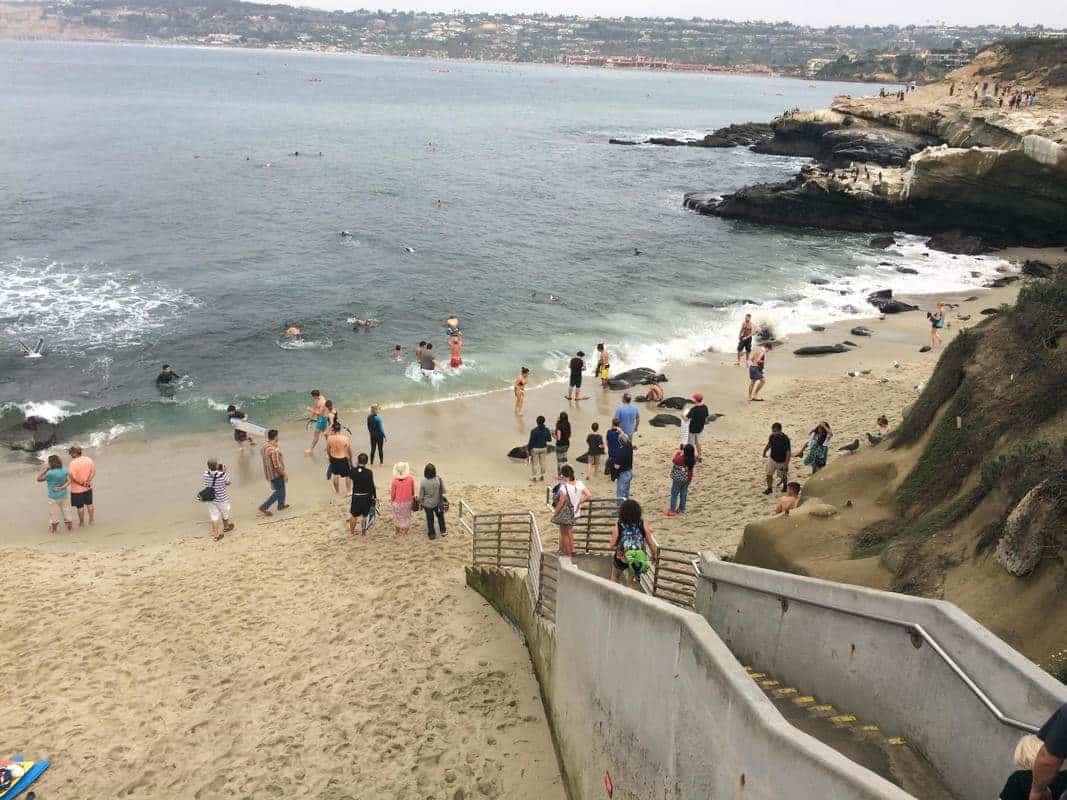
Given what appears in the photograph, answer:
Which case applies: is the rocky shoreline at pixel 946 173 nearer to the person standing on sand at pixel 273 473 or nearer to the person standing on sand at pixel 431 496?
the person standing on sand at pixel 431 496

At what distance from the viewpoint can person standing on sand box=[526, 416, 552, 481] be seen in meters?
15.5

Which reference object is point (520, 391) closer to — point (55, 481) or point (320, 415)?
point (320, 415)

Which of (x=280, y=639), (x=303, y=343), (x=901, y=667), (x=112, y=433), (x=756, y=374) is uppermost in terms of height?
(x=901, y=667)

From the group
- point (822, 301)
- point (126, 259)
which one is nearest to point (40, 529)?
point (126, 259)

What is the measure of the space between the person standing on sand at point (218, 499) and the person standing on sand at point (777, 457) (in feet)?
30.8

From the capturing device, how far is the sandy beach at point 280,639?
8281 mm

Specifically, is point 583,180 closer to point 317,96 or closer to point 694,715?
Result: point 694,715

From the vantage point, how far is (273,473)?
14336mm

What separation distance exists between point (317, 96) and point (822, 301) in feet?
354

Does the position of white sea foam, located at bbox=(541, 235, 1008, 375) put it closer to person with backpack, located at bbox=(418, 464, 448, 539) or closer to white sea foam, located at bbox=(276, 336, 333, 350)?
white sea foam, located at bbox=(276, 336, 333, 350)

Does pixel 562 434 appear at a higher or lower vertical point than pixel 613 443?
lower

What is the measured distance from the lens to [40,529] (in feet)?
49.0

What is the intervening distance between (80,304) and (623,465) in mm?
24046

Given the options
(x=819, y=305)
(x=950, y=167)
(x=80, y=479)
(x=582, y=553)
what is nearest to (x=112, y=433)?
(x=80, y=479)
